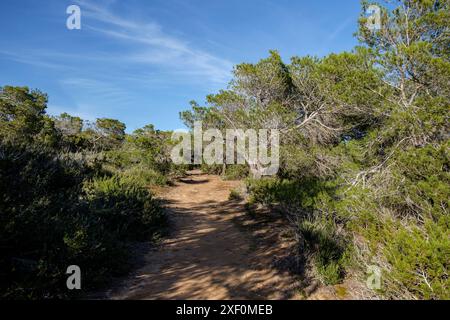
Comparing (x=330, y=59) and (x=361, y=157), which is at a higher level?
(x=330, y=59)

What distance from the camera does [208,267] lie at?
223 inches

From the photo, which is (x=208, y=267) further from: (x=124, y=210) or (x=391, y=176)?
(x=391, y=176)

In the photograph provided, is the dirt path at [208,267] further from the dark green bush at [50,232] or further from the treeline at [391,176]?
the treeline at [391,176]

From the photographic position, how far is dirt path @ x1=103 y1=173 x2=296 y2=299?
461 centimetres

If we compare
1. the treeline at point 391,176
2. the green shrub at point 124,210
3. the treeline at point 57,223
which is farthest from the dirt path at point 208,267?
the treeline at point 391,176

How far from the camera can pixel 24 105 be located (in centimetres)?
2153

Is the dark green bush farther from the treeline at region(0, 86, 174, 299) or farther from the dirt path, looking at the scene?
the dirt path

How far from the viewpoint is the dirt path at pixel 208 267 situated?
461 centimetres

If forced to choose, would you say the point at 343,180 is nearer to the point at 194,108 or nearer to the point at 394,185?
the point at 394,185

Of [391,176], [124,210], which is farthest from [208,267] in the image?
[391,176]

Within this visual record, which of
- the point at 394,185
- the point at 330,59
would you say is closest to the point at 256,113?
the point at 330,59

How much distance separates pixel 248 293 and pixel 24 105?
24.9 m

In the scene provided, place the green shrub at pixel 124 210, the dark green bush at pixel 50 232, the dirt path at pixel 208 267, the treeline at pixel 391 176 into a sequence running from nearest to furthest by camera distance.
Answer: the dark green bush at pixel 50 232
the treeline at pixel 391 176
the dirt path at pixel 208 267
the green shrub at pixel 124 210

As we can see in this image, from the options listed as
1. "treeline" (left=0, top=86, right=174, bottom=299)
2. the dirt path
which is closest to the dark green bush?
"treeline" (left=0, top=86, right=174, bottom=299)
